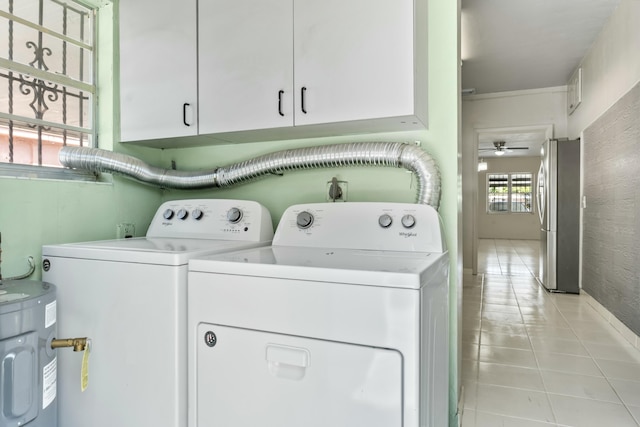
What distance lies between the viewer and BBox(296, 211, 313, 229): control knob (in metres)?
1.65

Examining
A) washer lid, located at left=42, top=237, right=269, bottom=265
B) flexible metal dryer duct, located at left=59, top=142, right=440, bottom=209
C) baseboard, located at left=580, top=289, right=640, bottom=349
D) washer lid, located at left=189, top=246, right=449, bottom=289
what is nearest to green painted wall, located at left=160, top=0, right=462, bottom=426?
flexible metal dryer duct, located at left=59, top=142, right=440, bottom=209

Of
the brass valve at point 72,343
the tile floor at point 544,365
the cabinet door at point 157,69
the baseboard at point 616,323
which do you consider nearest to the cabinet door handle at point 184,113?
the cabinet door at point 157,69

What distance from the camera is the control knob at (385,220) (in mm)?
1531

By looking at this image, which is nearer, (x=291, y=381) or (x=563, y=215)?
(x=291, y=381)

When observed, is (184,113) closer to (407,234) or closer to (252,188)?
(252,188)

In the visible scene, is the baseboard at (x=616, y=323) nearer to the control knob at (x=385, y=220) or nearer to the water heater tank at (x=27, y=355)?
the control knob at (x=385, y=220)

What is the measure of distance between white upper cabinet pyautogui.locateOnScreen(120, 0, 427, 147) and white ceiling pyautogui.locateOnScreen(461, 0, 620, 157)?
2184 millimetres

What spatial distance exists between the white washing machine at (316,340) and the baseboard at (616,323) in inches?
94.8

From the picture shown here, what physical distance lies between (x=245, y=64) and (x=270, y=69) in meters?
0.13

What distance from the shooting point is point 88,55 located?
6.63ft

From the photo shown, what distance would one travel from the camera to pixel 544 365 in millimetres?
2521

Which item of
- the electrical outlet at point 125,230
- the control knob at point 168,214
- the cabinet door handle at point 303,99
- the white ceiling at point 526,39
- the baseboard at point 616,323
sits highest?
the white ceiling at point 526,39

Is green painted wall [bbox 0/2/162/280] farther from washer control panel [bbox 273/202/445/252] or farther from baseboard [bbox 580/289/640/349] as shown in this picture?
baseboard [bbox 580/289/640/349]

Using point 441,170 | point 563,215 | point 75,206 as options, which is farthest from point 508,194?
point 75,206
